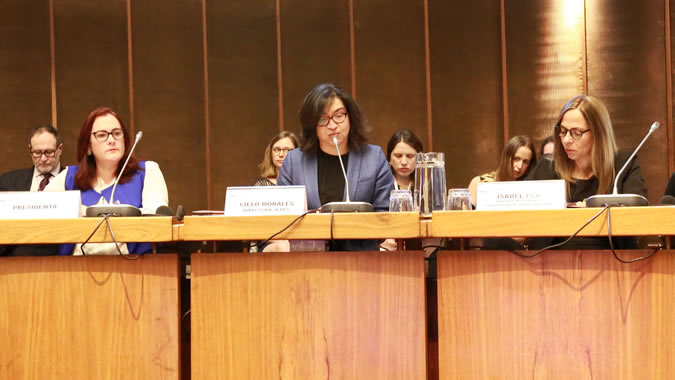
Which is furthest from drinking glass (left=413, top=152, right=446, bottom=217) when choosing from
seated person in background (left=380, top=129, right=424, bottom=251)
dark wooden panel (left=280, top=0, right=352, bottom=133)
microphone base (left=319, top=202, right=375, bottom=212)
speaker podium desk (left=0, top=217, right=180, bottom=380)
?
dark wooden panel (left=280, top=0, right=352, bottom=133)

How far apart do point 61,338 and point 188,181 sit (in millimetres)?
3078

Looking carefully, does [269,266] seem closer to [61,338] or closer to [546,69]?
[61,338]

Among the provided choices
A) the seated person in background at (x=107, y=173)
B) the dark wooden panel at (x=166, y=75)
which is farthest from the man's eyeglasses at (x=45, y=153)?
the seated person in background at (x=107, y=173)

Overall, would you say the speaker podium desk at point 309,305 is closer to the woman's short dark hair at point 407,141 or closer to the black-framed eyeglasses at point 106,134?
the black-framed eyeglasses at point 106,134

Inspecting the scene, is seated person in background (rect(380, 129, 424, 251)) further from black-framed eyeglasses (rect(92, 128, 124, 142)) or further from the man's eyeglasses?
the man's eyeglasses

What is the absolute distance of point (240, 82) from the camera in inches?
194

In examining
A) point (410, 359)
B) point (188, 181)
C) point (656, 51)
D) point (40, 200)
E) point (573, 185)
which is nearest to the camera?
point (410, 359)

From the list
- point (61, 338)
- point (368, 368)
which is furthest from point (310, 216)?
point (61, 338)

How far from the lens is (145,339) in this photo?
74.9 inches

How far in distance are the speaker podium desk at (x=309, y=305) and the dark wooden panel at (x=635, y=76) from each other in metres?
3.27

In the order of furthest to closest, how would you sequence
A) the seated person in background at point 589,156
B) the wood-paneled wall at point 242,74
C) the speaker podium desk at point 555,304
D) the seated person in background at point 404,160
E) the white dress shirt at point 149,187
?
the wood-paneled wall at point 242,74 < the seated person in background at point 404,160 < the white dress shirt at point 149,187 < the seated person in background at point 589,156 < the speaker podium desk at point 555,304

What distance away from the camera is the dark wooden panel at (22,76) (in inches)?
192

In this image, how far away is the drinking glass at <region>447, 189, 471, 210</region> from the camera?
1.99 metres

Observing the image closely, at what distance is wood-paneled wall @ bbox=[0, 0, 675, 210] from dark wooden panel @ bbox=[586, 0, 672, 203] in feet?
1.59
